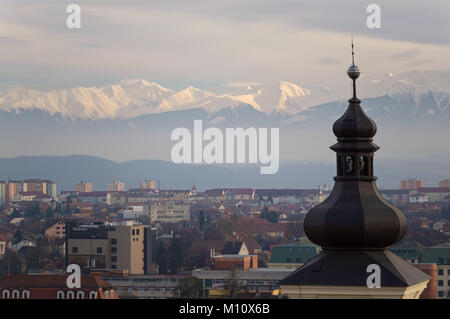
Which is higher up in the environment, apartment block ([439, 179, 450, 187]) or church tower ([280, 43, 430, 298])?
apartment block ([439, 179, 450, 187])

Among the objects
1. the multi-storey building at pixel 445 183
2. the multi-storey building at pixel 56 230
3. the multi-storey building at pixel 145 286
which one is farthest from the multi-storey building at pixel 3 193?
the multi-storey building at pixel 145 286

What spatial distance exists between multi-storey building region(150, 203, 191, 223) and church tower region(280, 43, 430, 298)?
144024 millimetres

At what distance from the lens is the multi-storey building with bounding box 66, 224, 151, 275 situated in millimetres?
87750

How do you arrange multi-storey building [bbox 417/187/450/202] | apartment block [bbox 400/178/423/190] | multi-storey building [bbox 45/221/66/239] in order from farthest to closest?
apartment block [bbox 400/178/423/190], multi-storey building [bbox 417/187/450/202], multi-storey building [bbox 45/221/66/239]

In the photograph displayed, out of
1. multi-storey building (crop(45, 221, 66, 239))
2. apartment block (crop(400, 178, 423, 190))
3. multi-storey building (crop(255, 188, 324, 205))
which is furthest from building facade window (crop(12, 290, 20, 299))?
multi-storey building (crop(255, 188, 324, 205))

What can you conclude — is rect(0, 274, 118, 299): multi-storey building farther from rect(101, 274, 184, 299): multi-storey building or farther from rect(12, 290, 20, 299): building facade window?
rect(101, 274, 184, 299): multi-storey building

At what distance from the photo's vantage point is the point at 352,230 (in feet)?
42.3

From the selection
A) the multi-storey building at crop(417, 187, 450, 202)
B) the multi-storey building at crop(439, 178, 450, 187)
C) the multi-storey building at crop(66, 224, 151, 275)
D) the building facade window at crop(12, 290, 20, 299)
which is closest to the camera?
the building facade window at crop(12, 290, 20, 299)

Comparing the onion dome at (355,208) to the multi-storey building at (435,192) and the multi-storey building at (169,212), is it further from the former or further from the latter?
the multi-storey building at (169,212)

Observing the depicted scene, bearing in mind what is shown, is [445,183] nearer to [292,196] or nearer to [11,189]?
[292,196]

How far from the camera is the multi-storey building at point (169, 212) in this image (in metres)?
161

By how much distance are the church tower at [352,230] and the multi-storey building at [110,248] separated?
7355cm
